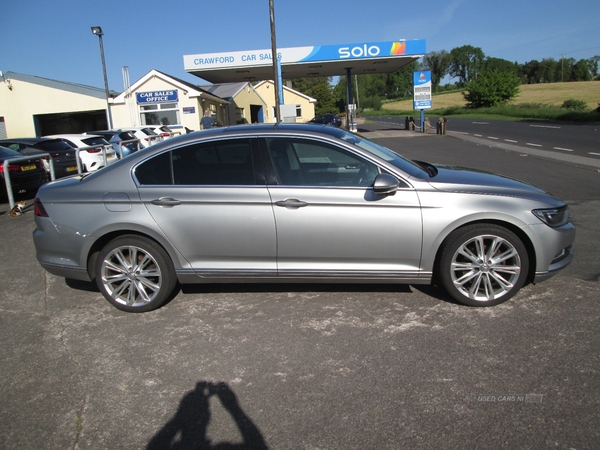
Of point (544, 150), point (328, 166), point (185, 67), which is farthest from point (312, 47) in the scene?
point (328, 166)

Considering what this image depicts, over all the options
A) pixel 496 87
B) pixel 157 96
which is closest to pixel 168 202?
pixel 157 96

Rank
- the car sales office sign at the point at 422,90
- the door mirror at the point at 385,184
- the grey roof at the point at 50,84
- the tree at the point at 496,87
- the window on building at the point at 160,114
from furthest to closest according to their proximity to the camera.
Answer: the tree at the point at 496,87 < the car sales office sign at the point at 422,90 < the grey roof at the point at 50,84 < the window on building at the point at 160,114 < the door mirror at the point at 385,184

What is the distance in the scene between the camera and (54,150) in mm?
13172

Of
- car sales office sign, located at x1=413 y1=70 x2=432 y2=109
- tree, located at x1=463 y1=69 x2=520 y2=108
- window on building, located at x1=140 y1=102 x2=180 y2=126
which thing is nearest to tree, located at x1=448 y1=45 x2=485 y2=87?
tree, located at x1=463 y1=69 x2=520 y2=108

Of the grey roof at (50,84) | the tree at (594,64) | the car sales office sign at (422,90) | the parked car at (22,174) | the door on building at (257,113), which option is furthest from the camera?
the tree at (594,64)

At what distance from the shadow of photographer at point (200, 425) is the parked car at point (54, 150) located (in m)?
11.4

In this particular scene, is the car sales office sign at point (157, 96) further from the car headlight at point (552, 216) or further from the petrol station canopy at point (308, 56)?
the car headlight at point (552, 216)

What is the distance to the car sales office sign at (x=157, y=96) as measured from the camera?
28.9 meters

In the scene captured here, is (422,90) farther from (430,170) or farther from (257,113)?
(430,170)

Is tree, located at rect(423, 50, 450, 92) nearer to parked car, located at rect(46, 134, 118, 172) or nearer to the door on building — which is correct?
the door on building

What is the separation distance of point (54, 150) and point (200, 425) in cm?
1249

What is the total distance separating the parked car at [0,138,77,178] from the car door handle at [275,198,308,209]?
1063 cm

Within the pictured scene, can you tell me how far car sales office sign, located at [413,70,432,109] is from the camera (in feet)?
101

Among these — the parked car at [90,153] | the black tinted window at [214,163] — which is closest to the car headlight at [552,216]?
the black tinted window at [214,163]
